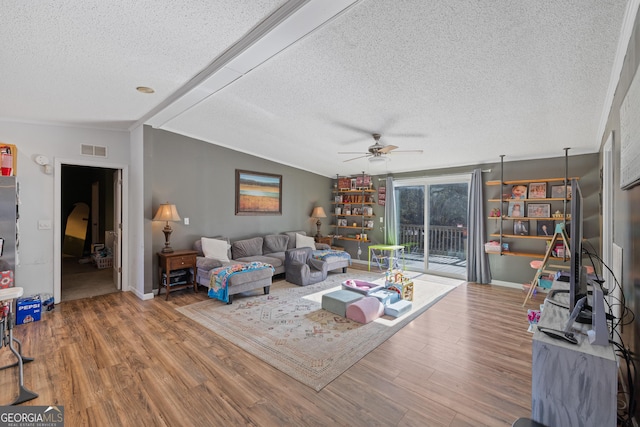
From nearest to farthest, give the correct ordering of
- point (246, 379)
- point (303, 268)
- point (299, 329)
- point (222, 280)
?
point (246, 379)
point (299, 329)
point (222, 280)
point (303, 268)

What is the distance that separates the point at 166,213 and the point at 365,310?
329 cm

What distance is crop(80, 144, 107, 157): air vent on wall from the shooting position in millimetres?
4305

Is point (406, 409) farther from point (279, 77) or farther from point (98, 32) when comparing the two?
point (98, 32)

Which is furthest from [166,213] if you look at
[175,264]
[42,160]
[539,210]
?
[539,210]

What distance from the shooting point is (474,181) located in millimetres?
5473

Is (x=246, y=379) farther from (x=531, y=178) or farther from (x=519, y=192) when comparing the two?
(x=531, y=178)

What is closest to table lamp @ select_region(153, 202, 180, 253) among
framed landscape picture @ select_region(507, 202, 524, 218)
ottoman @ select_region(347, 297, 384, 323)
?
ottoman @ select_region(347, 297, 384, 323)

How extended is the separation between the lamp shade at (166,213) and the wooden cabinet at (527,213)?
18.0ft

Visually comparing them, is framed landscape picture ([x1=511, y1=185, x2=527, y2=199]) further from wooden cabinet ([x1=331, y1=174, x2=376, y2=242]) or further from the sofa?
the sofa

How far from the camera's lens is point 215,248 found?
16.3 feet

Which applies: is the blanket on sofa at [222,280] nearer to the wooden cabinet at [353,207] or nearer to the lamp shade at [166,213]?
the lamp shade at [166,213]

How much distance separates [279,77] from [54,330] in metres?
3.74

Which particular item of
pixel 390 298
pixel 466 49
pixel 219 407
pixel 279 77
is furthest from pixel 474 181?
pixel 219 407

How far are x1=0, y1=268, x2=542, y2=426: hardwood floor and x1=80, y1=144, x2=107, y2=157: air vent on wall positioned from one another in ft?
7.80
